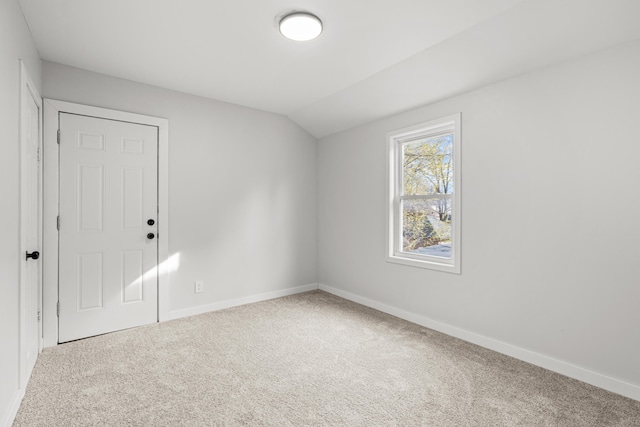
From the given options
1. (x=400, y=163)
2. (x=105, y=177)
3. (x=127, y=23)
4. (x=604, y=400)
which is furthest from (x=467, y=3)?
(x=105, y=177)

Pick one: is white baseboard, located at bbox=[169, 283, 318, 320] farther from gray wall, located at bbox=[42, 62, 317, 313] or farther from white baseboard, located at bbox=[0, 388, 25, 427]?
white baseboard, located at bbox=[0, 388, 25, 427]

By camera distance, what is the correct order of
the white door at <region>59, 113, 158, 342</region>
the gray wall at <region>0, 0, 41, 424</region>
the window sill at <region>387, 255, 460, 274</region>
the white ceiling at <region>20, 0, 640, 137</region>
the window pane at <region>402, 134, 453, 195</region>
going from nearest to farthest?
the gray wall at <region>0, 0, 41, 424</region> < the white ceiling at <region>20, 0, 640, 137</region> < the white door at <region>59, 113, 158, 342</region> < the window sill at <region>387, 255, 460, 274</region> < the window pane at <region>402, 134, 453, 195</region>

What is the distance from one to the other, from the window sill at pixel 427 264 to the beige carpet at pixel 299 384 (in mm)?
616

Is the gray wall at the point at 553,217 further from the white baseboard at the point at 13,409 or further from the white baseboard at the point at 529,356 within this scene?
the white baseboard at the point at 13,409

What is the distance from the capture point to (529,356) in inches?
98.5

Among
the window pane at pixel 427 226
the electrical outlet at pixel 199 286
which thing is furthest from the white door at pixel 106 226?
the window pane at pixel 427 226

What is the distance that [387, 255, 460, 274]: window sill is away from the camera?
304 cm

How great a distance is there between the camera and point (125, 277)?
3197 mm

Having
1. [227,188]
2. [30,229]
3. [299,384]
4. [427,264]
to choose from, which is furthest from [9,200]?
[427,264]

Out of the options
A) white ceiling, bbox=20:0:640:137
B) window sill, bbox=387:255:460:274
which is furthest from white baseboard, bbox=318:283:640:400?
white ceiling, bbox=20:0:640:137

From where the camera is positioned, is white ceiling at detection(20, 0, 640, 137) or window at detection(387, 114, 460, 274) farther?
window at detection(387, 114, 460, 274)

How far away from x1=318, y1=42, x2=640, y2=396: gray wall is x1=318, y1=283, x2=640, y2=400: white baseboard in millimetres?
35

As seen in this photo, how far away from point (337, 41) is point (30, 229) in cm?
271

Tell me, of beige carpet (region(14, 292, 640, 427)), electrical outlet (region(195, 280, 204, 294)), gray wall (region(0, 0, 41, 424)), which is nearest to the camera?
gray wall (region(0, 0, 41, 424))
